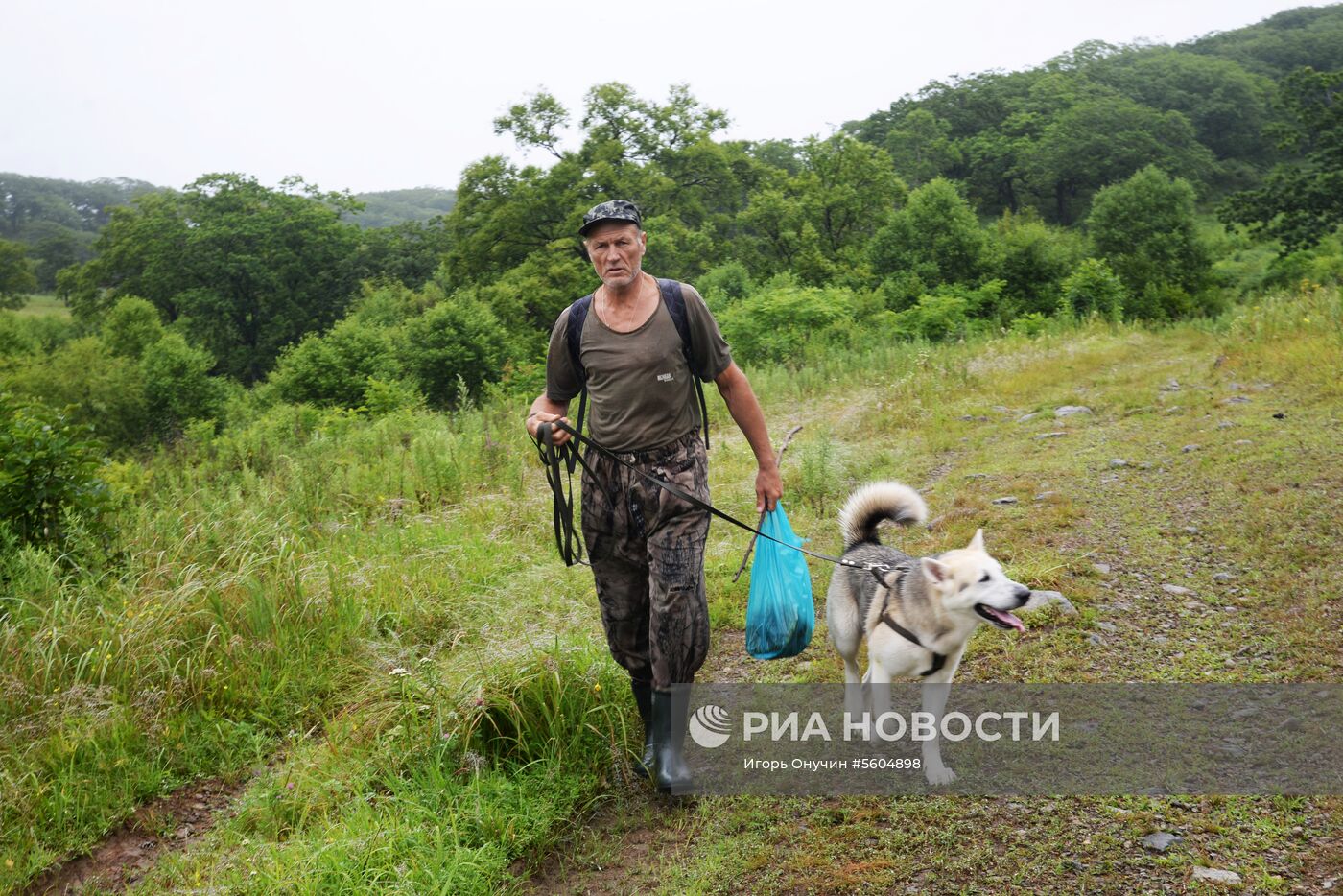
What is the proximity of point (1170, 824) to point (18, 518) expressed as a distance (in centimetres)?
617

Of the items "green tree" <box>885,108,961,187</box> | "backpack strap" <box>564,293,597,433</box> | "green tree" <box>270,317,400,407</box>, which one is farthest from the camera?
"green tree" <box>885,108,961,187</box>

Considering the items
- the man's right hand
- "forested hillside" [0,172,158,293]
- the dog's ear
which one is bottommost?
the dog's ear

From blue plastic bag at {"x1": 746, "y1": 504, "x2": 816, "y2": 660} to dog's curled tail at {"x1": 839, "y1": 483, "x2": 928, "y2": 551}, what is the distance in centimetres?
36

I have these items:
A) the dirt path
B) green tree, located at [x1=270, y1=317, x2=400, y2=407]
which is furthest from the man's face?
green tree, located at [x1=270, y1=317, x2=400, y2=407]

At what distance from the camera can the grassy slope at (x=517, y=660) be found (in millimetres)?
2797

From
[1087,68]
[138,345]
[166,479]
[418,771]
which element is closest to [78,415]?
[138,345]

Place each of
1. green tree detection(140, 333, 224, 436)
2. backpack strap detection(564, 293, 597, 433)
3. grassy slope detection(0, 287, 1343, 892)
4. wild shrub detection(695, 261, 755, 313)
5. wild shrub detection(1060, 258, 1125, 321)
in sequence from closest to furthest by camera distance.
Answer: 1. grassy slope detection(0, 287, 1343, 892)
2. backpack strap detection(564, 293, 597, 433)
3. wild shrub detection(1060, 258, 1125, 321)
4. wild shrub detection(695, 261, 755, 313)
5. green tree detection(140, 333, 224, 436)

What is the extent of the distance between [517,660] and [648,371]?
4.72 ft

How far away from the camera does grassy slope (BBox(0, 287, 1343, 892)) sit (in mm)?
2797

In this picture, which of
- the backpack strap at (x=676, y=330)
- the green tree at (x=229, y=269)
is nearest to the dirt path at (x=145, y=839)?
the backpack strap at (x=676, y=330)

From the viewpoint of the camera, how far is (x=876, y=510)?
351 centimetres

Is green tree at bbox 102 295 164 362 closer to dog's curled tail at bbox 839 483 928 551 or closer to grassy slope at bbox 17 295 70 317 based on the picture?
grassy slope at bbox 17 295 70 317

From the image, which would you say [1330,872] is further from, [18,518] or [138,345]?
[138,345]

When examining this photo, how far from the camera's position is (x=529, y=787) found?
3.25 meters
